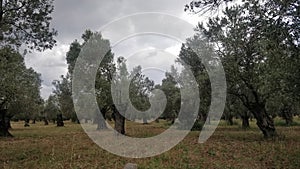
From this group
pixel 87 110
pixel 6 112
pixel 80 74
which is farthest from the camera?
pixel 87 110

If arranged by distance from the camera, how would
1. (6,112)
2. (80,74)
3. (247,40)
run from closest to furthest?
(247,40), (80,74), (6,112)

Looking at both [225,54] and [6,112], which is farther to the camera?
[6,112]

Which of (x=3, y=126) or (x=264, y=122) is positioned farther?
(x=3, y=126)

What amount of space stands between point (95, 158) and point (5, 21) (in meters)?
9.18

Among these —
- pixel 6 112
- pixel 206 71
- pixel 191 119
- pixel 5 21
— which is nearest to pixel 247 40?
pixel 206 71

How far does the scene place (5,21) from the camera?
62.5 ft

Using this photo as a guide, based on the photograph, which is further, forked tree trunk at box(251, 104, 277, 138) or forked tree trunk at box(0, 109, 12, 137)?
forked tree trunk at box(0, 109, 12, 137)

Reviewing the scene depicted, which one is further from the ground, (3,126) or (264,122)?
(264,122)

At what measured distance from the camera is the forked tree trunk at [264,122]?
29.5 meters

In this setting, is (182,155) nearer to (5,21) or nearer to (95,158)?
A: (95,158)

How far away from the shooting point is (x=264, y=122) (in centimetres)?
3000

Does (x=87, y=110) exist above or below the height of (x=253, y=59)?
below

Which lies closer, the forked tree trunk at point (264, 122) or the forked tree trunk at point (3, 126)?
the forked tree trunk at point (264, 122)

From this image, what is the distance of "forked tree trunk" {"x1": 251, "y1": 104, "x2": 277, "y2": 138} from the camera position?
29516 millimetres
